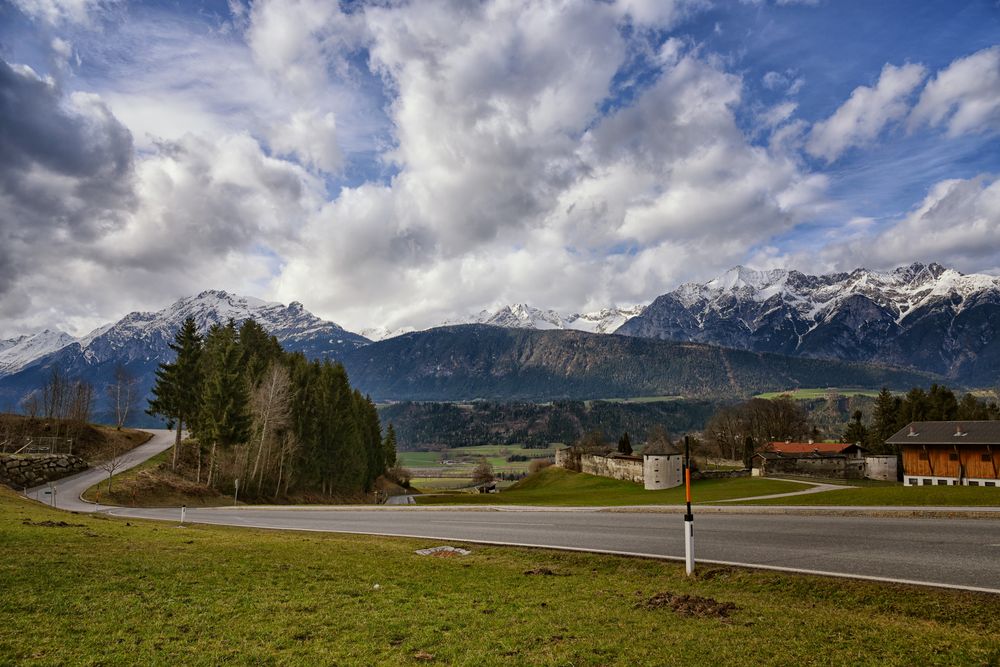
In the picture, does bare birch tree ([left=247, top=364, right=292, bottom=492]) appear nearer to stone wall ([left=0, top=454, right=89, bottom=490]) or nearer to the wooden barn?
stone wall ([left=0, top=454, right=89, bottom=490])

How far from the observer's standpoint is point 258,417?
57.3 m

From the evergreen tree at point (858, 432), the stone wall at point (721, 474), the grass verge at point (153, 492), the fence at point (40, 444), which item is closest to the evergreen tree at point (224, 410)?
the grass verge at point (153, 492)

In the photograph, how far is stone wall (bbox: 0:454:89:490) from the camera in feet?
162

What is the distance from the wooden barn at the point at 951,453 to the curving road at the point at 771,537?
51386 millimetres

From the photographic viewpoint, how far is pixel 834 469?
80.2 metres

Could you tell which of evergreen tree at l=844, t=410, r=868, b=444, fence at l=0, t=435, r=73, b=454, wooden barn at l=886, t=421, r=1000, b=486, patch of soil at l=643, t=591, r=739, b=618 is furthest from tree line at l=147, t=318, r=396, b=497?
evergreen tree at l=844, t=410, r=868, b=444

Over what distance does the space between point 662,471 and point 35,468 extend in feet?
244

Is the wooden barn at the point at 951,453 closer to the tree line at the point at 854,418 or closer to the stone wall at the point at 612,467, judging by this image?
the tree line at the point at 854,418

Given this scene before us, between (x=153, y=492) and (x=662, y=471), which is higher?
(x=153, y=492)

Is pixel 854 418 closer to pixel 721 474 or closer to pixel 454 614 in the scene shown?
pixel 721 474

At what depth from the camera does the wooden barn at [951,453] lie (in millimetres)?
61000

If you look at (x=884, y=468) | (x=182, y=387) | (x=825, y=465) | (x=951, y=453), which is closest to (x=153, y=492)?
(x=182, y=387)

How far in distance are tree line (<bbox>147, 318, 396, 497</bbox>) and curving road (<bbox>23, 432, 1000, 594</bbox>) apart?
25.6 metres

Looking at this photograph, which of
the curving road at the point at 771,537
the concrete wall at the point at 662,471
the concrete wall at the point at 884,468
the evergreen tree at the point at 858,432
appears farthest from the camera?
the evergreen tree at the point at 858,432
